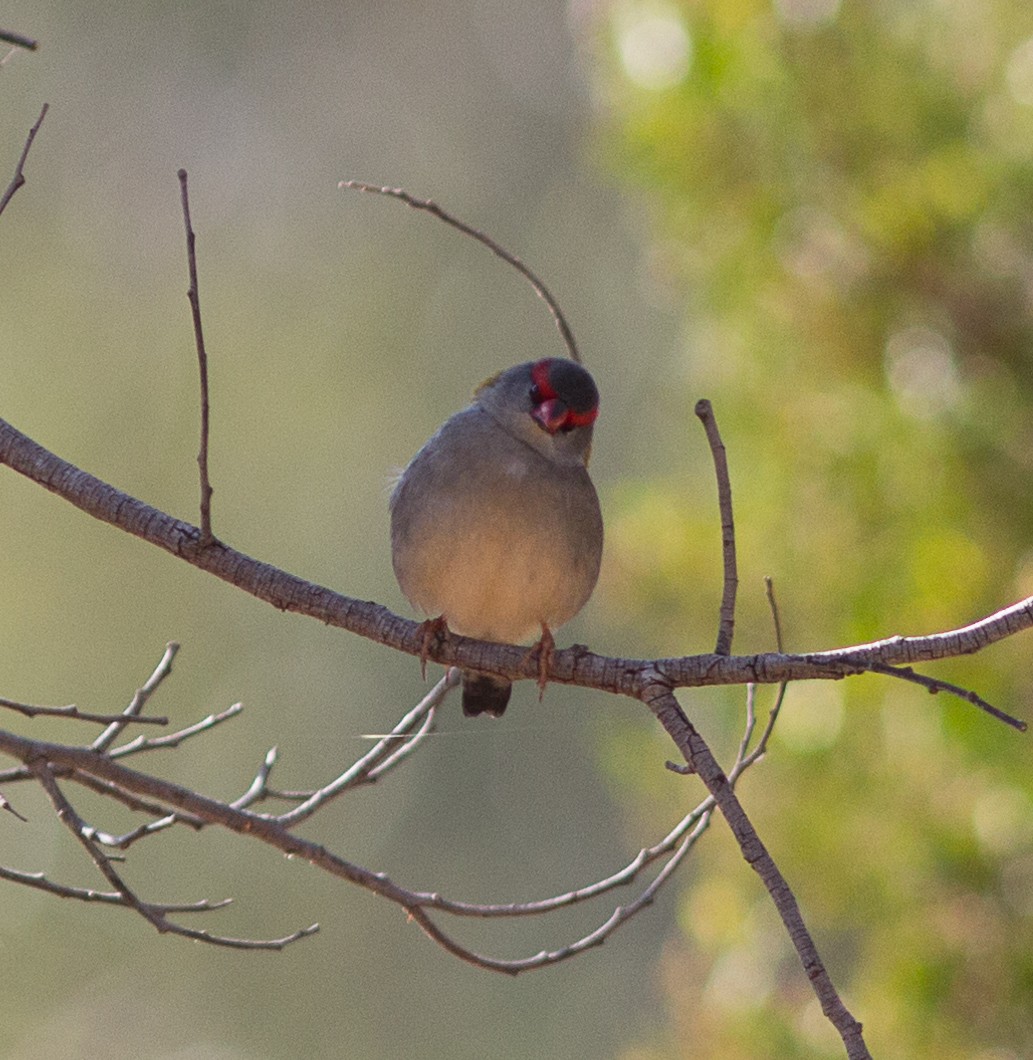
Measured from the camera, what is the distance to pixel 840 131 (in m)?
4.88

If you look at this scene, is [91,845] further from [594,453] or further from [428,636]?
[594,453]

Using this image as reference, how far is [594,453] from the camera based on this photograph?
14.4m

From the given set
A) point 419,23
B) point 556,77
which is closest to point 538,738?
point 556,77

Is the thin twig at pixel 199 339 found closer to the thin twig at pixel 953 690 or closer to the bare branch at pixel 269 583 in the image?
the bare branch at pixel 269 583

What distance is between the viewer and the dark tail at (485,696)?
4.21 metres

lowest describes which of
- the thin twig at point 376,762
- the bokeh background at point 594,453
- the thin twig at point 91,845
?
the thin twig at point 91,845

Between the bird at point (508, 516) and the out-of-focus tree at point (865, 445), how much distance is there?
124 centimetres

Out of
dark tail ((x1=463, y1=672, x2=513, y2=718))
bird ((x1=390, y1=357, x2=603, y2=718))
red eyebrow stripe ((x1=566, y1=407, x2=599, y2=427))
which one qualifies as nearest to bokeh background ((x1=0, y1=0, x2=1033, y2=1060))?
dark tail ((x1=463, y1=672, x2=513, y2=718))

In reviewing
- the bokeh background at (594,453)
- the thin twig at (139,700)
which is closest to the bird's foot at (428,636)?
the thin twig at (139,700)

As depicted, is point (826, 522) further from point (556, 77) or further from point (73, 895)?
point (556, 77)

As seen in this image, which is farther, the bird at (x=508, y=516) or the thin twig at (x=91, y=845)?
the bird at (x=508, y=516)

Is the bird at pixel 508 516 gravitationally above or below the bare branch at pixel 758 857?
above

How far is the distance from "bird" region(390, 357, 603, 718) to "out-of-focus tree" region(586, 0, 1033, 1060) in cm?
124

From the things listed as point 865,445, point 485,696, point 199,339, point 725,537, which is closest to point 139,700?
point 199,339
